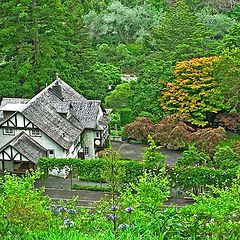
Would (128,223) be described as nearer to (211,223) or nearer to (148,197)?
(211,223)

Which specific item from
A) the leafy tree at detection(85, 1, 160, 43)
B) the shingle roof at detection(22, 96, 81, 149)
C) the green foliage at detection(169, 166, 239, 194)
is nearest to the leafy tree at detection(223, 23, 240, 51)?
the shingle roof at detection(22, 96, 81, 149)

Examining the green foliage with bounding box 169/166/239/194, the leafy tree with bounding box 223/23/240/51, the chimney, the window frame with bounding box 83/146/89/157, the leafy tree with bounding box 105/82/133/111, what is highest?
the leafy tree with bounding box 223/23/240/51

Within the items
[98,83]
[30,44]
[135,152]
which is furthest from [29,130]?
[98,83]

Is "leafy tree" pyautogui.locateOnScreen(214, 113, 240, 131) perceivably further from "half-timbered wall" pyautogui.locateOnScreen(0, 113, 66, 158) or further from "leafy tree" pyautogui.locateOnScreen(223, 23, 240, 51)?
"half-timbered wall" pyautogui.locateOnScreen(0, 113, 66, 158)

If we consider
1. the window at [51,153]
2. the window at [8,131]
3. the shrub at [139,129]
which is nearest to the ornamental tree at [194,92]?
→ the shrub at [139,129]

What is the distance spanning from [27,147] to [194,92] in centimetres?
1007

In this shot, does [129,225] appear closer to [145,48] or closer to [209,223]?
[209,223]

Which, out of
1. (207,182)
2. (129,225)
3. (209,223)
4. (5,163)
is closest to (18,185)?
(129,225)

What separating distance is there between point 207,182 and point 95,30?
29.0 m

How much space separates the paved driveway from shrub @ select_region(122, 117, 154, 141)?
0.49m

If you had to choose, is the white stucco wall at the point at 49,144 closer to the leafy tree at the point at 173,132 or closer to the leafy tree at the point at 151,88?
the leafy tree at the point at 173,132

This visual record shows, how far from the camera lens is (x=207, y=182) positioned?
2259cm

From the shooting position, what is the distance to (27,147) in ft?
83.6

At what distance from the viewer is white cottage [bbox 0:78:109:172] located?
25438 millimetres
